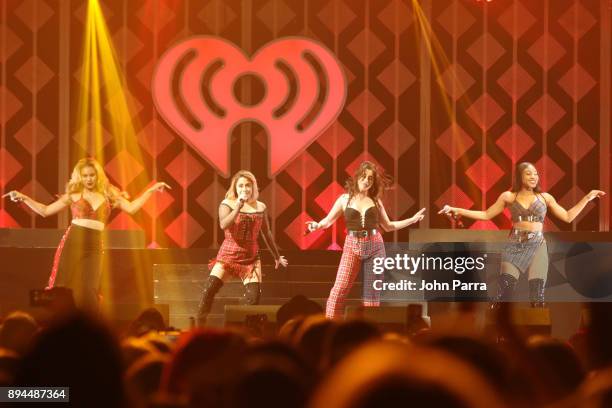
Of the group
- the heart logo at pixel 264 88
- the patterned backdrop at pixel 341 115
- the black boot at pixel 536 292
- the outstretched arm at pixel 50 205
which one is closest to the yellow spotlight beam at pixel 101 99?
the patterned backdrop at pixel 341 115

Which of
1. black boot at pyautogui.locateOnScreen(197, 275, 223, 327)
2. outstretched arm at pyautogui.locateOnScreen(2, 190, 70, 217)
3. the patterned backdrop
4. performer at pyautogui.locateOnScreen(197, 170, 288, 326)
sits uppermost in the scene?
the patterned backdrop

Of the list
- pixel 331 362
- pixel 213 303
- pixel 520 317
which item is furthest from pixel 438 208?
pixel 331 362

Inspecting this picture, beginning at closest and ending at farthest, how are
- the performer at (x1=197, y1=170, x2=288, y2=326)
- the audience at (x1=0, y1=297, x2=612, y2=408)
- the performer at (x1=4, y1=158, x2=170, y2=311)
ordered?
1. the audience at (x1=0, y1=297, x2=612, y2=408)
2. the performer at (x1=4, y1=158, x2=170, y2=311)
3. the performer at (x1=197, y1=170, x2=288, y2=326)

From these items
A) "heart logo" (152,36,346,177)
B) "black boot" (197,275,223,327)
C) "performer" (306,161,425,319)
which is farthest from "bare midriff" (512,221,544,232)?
"heart logo" (152,36,346,177)

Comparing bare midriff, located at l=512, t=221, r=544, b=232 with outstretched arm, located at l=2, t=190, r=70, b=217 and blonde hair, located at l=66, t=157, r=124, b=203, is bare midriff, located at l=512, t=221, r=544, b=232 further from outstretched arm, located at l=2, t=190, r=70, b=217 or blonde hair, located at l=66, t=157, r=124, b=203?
outstretched arm, located at l=2, t=190, r=70, b=217

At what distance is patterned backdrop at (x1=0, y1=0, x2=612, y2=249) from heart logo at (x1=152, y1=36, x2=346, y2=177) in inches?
9.4

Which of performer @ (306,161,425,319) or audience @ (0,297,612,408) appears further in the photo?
performer @ (306,161,425,319)

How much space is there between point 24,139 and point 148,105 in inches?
64.9

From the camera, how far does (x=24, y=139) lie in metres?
13.4

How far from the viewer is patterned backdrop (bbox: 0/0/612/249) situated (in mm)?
13391

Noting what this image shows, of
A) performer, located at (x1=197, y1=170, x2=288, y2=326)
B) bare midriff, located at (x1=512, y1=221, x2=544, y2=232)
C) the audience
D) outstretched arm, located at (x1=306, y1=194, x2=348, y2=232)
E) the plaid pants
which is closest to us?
the audience

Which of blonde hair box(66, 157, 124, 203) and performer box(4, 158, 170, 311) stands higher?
blonde hair box(66, 157, 124, 203)

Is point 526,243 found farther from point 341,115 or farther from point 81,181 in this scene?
point 81,181

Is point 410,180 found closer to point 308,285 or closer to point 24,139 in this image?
point 308,285
